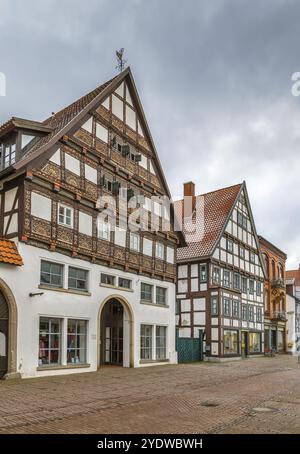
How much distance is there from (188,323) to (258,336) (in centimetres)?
1072

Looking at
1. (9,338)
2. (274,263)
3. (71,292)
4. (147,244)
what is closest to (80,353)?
(71,292)

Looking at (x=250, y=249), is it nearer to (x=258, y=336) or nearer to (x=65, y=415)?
(x=258, y=336)

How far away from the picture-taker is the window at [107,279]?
2688cm

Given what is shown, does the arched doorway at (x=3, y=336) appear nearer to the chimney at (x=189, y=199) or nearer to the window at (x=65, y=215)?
the window at (x=65, y=215)

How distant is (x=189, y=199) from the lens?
46.3 m

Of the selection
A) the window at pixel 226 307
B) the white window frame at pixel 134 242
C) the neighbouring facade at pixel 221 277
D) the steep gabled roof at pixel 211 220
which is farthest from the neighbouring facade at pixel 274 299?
the white window frame at pixel 134 242

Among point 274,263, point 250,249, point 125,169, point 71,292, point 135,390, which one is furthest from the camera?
point 274,263

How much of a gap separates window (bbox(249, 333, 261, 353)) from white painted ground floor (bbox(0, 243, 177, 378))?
13930 millimetres

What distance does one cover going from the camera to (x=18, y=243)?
21453mm

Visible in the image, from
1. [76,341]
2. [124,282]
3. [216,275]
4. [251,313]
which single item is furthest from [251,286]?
[76,341]

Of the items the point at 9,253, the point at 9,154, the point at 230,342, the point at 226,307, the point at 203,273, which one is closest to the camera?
the point at 9,253

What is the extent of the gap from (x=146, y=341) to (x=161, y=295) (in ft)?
11.1

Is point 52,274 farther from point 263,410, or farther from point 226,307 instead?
point 226,307

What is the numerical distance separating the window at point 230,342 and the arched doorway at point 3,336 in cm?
2151
